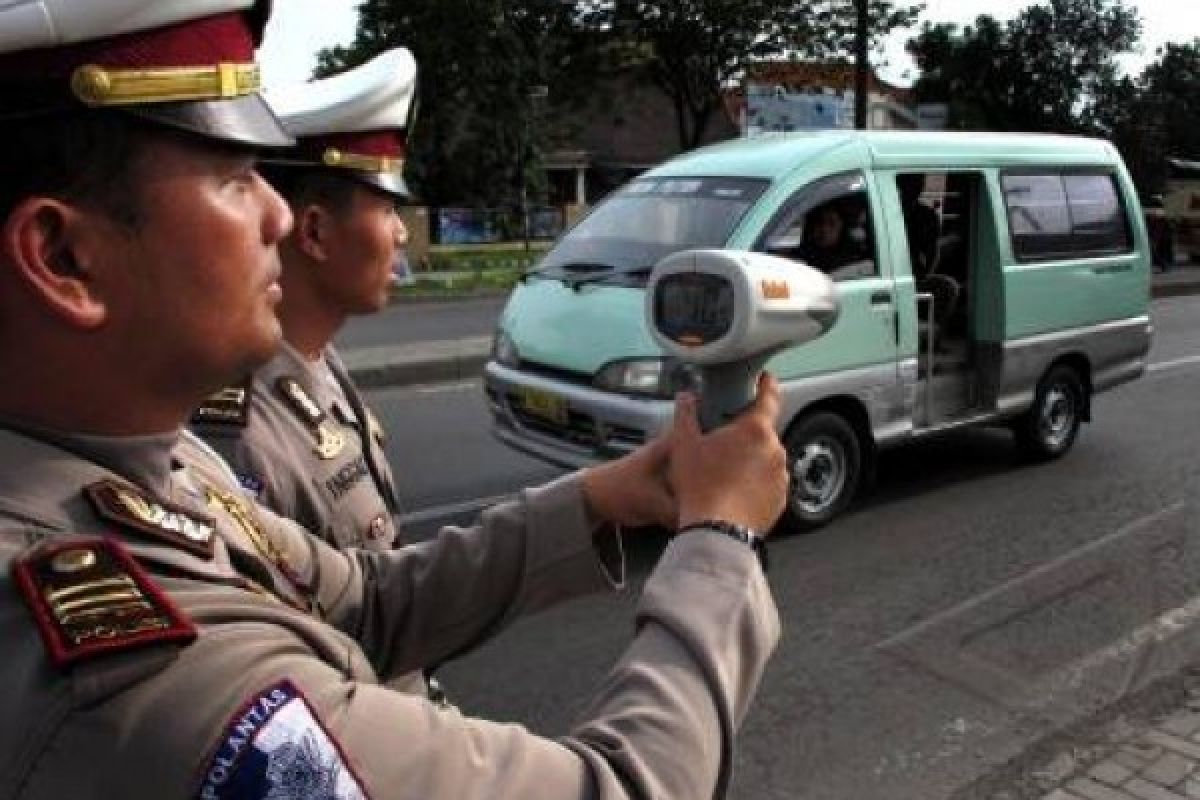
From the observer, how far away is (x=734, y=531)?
4.13 ft

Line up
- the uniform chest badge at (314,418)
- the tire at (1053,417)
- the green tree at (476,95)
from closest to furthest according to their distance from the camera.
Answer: the uniform chest badge at (314,418)
the tire at (1053,417)
the green tree at (476,95)

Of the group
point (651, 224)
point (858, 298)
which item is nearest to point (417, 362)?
point (651, 224)

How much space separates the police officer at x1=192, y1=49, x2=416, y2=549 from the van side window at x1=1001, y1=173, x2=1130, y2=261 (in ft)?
18.0

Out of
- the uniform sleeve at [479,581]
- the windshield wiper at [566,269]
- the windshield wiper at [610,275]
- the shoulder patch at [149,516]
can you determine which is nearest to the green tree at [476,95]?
the windshield wiper at [566,269]

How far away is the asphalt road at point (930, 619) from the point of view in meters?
3.99

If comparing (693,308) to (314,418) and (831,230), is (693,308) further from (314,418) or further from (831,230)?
(831,230)

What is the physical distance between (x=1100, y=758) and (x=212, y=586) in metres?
3.41

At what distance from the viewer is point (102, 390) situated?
107 centimetres

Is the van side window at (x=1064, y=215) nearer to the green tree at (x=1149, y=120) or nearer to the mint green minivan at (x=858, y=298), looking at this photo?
the mint green minivan at (x=858, y=298)

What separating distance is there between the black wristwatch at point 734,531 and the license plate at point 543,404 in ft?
15.6

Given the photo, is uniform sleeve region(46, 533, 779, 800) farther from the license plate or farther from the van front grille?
the license plate

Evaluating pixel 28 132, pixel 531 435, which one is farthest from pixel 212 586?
pixel 531 435

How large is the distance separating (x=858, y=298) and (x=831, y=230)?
13.9 inches

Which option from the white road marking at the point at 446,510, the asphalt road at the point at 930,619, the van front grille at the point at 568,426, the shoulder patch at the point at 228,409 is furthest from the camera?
the white road marking at the point at 446,510
